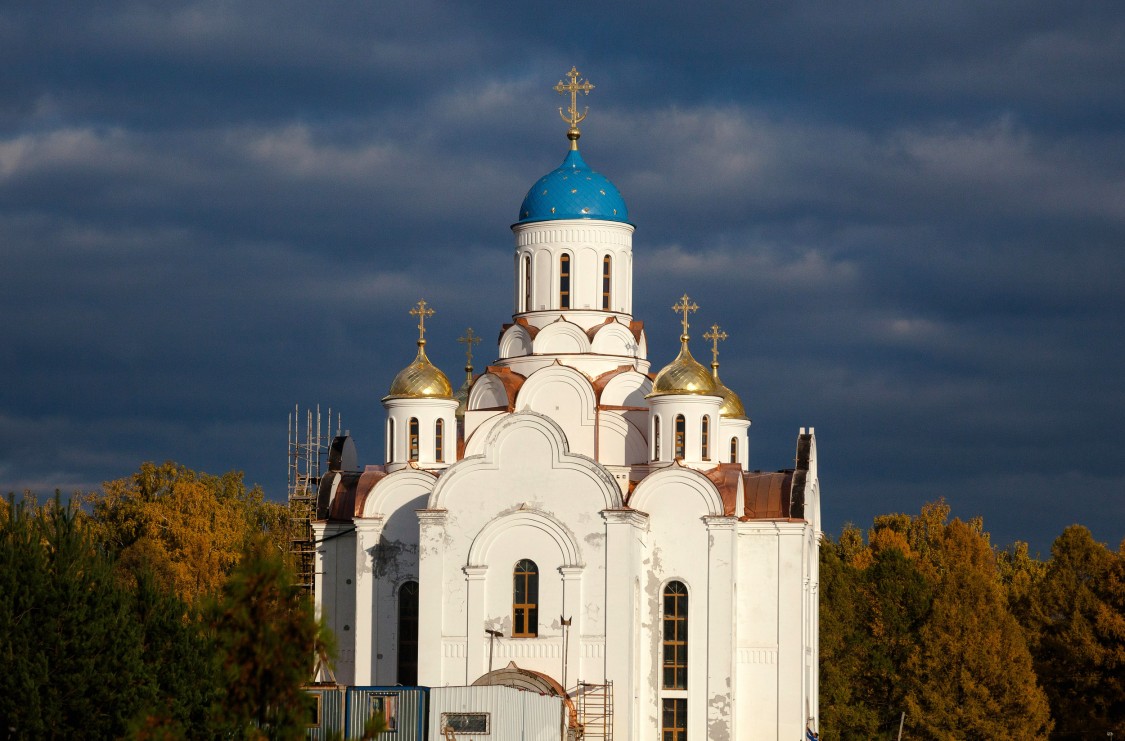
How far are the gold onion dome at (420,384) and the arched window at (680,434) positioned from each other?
14.8ft

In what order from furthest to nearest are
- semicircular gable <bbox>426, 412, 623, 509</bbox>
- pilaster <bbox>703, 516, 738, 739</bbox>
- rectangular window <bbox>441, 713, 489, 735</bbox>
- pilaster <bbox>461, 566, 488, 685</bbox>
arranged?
pilaster <bbox>703, 516, 738, 739</bbox>
semicircular gable <bbox>426, 412, 623, 509</bbox>
pilaster <bbox>461, 566, 488, 685</bbox>
rectangular window <bbox>441, 713, 489, 735</bbox>

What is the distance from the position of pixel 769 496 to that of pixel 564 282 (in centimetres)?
606

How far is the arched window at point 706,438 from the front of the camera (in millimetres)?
32375

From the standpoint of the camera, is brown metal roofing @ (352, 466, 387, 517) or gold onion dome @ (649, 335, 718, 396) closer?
gold onion dome @ (649, 335, 718, 396)

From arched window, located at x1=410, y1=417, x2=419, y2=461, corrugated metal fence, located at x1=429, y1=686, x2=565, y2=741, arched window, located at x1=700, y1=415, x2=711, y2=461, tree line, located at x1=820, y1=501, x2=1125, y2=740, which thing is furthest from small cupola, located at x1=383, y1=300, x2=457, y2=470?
tree line, located at x1=820, y1=501, x2=1125, y2=740

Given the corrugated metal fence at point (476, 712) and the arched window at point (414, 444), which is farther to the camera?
the arched window at point (414, 444)

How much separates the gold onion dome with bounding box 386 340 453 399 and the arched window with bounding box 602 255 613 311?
3843 millimetres

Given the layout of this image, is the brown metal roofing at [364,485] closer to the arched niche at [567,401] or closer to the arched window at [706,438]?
the arched niche at [567,401]

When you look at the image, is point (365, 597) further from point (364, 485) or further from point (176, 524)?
point (176, 524)

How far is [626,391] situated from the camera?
111ft

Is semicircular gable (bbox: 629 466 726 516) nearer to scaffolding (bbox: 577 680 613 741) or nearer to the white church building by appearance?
the white church building

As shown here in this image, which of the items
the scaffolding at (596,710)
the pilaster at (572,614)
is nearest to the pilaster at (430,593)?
the pilaster at (572,614)

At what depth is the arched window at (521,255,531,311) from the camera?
35.3m

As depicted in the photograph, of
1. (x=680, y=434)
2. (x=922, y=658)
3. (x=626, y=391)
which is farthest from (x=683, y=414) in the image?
(x=922, y=658)
